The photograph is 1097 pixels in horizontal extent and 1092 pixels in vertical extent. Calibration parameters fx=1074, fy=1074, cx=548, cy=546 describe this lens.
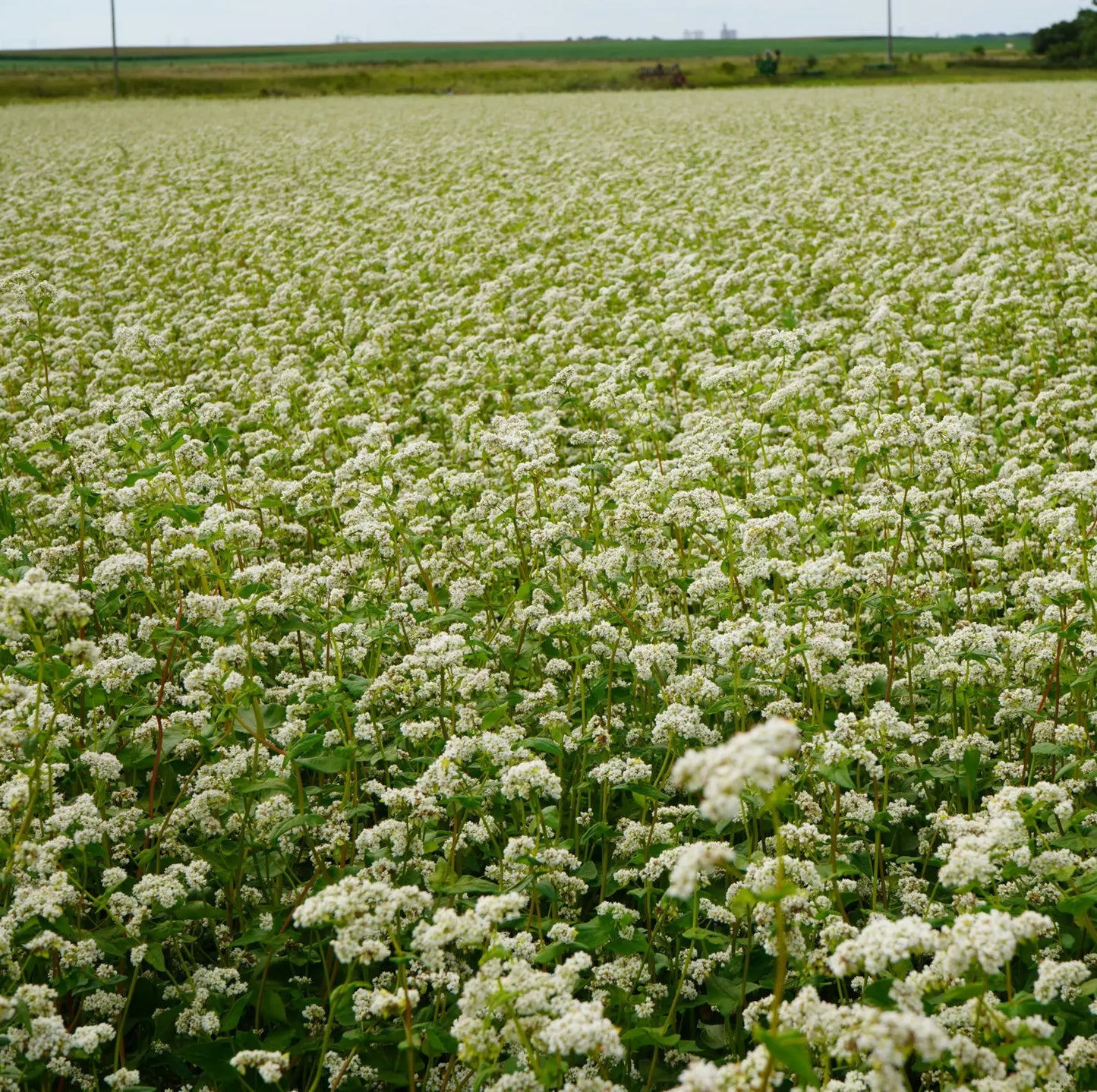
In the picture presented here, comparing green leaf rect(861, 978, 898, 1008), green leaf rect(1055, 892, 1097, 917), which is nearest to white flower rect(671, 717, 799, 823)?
green leaf rect(861, 978, 898, 1008)

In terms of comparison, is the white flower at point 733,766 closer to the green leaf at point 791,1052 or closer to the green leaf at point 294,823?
the green leaf at point 791,1052

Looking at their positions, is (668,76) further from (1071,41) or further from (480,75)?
(1071,41)

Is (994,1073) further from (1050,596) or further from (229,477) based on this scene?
(229,477)

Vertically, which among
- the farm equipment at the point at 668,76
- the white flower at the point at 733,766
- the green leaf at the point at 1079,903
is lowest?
the green leaf at the point at 1079,903

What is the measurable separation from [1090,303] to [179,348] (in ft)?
29.7

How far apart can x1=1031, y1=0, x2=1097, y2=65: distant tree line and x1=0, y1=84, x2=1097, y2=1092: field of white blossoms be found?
249ft

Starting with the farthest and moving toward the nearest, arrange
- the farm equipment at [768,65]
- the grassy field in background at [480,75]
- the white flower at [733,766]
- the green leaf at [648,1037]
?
the farm equipment at [768,65], the grassy field in background at [480,75], the green leaf at [648,1037], the white flower at [733,766]

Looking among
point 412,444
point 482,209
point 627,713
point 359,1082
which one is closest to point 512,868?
point 359,1082

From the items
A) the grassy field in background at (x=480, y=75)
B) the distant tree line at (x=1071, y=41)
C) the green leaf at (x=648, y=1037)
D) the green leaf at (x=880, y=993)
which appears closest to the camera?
the green leaf at (x=880, y=993)

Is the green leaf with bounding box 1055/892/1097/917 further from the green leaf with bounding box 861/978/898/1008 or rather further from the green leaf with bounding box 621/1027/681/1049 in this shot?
the green leaf with bounding box 621/1027/681/1049

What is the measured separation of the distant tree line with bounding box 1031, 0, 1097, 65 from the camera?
7360 cm

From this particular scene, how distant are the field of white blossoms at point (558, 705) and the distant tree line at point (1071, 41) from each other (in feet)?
249

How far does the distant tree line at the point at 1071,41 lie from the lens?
73.6m

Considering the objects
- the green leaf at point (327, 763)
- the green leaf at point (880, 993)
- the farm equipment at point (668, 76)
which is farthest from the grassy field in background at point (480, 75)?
the green leaf at point (880, 993)
